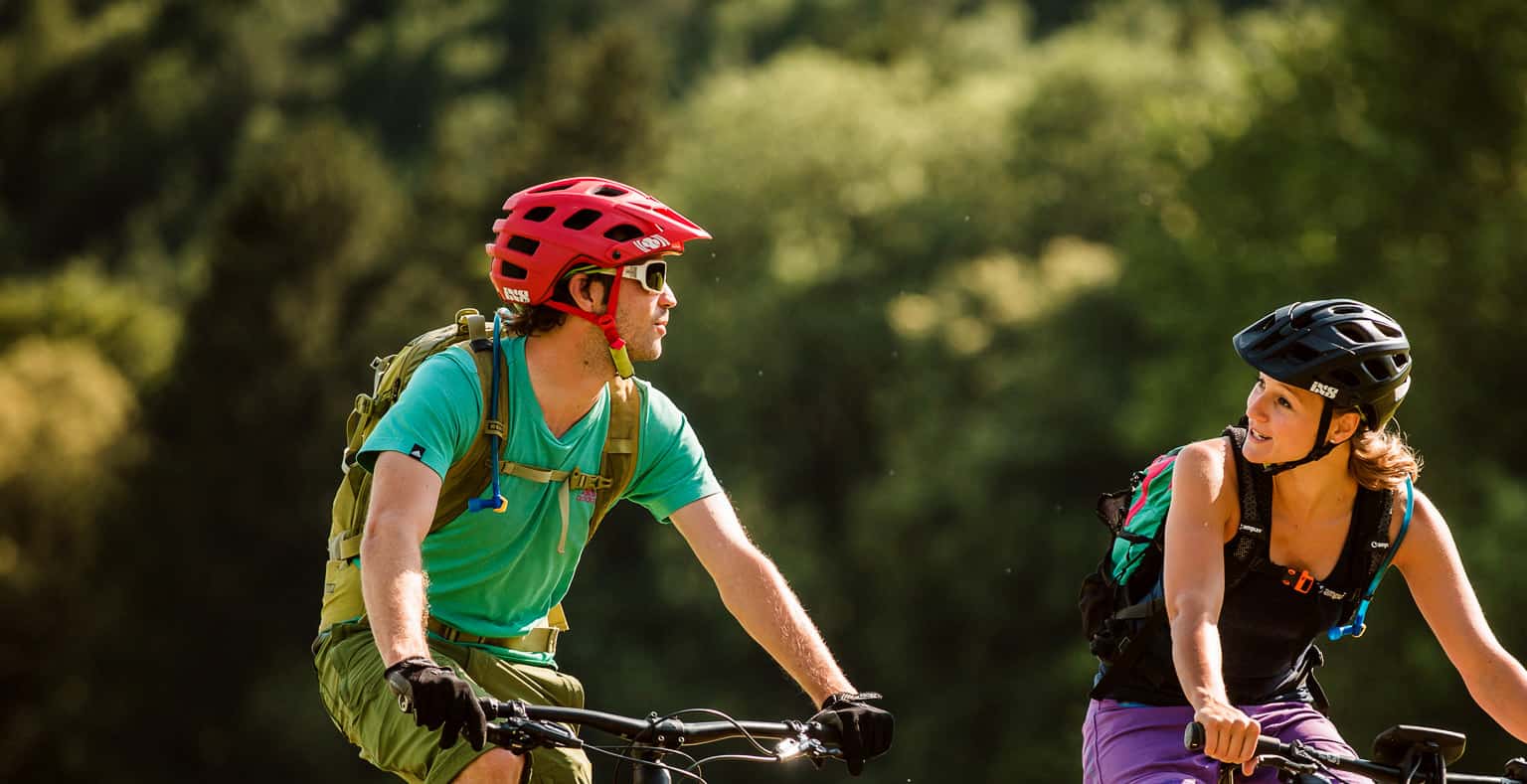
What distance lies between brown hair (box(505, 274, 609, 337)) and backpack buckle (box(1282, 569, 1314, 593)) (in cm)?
195

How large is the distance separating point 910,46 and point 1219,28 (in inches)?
431

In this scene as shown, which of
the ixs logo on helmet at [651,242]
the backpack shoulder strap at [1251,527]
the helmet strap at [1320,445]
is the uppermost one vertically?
the ixs logo on helmet at [651,242]

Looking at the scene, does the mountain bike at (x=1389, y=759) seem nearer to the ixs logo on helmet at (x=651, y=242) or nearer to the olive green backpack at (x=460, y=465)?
the olive green backpack at (x=460, y=465)

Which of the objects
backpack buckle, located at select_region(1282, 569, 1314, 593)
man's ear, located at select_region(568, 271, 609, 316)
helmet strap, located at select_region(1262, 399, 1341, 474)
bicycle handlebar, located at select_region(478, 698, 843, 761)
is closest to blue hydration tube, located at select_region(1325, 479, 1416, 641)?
backpack buckle, located at select_region(1282, 569, 1314, 593)

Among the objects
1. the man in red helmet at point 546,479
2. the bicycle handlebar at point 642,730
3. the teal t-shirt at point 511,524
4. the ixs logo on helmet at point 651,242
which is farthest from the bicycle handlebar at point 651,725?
the ixs logo on helmet at point 651,242

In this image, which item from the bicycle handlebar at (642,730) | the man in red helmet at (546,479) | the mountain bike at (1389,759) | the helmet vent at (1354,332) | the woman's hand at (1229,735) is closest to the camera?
the bicycle handlebar at (642,730)

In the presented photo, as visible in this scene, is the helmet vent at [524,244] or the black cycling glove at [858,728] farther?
the helmet vent at [524,244]

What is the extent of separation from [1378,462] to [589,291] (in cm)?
214

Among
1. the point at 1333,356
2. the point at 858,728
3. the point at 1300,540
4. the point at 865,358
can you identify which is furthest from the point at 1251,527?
the point at 865,358

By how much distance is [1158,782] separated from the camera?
563 cm

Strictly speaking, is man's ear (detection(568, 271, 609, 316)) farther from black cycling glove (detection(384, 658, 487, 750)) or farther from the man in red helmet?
black cycling glove (detection(384, 658, 487, 750))

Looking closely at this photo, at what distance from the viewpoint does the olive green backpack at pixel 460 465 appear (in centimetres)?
576

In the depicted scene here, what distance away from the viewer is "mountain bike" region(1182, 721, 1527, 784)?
525cm

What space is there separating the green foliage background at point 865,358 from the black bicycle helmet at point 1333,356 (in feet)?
67.5
